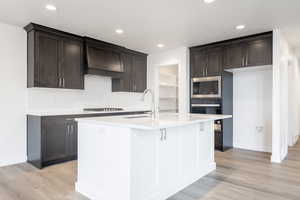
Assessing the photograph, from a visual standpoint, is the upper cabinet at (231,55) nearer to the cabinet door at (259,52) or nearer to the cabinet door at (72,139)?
the cabinet door at (259,52)

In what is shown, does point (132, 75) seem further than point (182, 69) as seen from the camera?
Yes

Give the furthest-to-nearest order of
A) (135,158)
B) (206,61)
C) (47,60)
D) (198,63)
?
(198,63), (206,61), (47,60), (135,158)

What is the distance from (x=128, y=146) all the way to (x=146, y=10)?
2150 mm

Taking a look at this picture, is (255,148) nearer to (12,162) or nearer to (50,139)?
(50,139)

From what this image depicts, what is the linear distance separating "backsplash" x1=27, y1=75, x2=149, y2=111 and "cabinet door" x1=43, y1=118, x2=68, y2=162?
2.19 feet

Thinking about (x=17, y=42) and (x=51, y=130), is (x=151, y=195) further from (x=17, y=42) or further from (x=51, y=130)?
(x=17, y=42)

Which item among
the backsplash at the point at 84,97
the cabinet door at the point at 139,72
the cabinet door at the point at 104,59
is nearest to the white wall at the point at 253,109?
the cabinet door at the point at 139,72

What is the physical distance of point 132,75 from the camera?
5551mm

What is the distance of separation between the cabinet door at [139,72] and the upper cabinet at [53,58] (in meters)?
1.72

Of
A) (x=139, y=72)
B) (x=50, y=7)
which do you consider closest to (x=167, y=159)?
(x=50, y=7)

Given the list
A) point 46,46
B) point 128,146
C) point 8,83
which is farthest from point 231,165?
point 8,83

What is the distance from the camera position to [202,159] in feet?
10.2

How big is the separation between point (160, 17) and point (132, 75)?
8.04 ft

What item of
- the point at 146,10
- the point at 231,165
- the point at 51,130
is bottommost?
the point at 231,165
